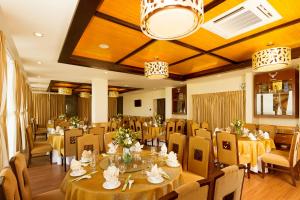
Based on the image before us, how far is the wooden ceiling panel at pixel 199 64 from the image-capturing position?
4697 mm

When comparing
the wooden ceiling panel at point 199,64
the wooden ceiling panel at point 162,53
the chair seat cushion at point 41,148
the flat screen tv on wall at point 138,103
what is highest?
the wooden ceiling panel at point 162,53

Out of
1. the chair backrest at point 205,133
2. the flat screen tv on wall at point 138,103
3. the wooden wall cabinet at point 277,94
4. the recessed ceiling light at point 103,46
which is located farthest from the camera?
the flat screen tv on wall at point 138,103

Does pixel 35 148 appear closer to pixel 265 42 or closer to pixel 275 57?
pixel 275 57

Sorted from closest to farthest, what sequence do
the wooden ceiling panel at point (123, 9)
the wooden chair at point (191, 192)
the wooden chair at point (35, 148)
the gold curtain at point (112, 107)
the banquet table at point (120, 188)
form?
1. the wooden chair at point (191, 192)
2. the banquet table at point (120, 188)
3. the wooden ceiling panel at point (123, 9)
4. the wooden chair at point (35, 148)
5. the gold curtain at point (112, 107)

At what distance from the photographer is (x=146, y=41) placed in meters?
3.43

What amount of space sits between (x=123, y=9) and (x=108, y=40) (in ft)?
3.92

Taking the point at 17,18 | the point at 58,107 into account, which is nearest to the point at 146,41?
the point at 17,18

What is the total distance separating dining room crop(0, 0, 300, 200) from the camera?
1.55 m

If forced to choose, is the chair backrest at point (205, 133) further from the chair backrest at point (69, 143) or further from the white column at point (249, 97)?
the chair backrest at point (69, 143)

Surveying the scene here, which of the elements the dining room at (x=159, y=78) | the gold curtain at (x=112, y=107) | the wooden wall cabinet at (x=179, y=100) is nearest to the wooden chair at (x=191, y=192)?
the dining room at (x=159, y=78)

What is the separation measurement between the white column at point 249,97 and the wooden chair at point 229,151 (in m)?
2.38

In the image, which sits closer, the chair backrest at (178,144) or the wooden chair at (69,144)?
the chair backrest at (178,144)

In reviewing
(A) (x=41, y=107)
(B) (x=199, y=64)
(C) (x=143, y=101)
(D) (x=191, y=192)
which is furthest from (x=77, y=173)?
(A) (x=41, y=107)

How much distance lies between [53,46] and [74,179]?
2.83m
